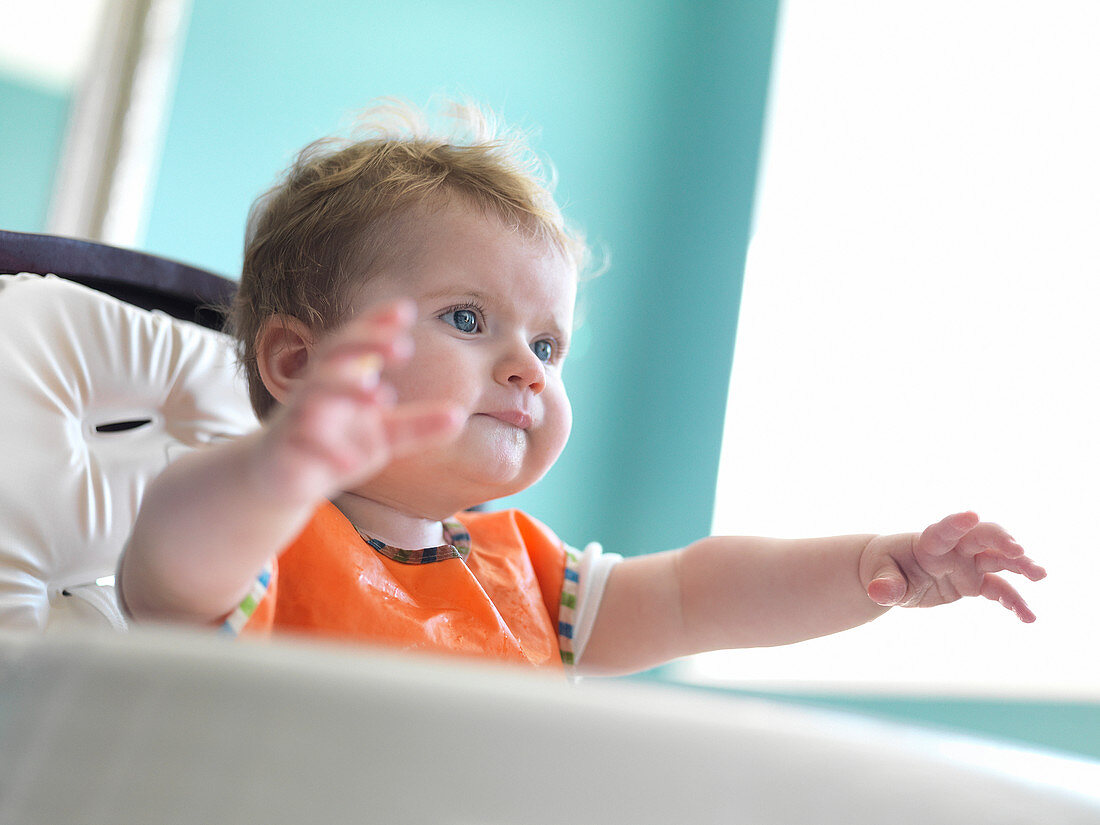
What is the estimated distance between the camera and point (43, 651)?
34 centimetres

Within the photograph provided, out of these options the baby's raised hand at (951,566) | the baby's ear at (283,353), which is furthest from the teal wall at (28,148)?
Answer: the baby's raised hand at (951,566)

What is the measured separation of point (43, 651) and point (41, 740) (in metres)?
0.03

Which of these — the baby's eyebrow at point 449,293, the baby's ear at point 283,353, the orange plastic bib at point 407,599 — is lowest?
A: the orange plastic bib at point 407,599

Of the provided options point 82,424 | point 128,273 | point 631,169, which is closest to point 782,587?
point 82,424

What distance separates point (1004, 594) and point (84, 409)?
783mm

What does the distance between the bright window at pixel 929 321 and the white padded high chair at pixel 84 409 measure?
1.44 metres

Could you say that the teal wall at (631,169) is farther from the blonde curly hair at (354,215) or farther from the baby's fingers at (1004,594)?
the baby's fingers at (1004,594)

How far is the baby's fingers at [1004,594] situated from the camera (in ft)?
2.42

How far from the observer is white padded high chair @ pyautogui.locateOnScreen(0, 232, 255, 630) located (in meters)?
0.78

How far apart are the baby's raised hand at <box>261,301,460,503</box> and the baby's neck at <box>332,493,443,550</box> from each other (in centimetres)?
40

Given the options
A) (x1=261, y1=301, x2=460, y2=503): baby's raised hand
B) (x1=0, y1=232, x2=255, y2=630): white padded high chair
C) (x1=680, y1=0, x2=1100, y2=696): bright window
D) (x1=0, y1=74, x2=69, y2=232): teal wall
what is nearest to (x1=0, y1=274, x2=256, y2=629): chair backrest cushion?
(x1=0, y1=232, x2=255, y2=630): white padded high chair

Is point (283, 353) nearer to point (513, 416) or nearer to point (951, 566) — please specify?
point (513, 416)

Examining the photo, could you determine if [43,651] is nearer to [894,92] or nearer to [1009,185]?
[1009,185]

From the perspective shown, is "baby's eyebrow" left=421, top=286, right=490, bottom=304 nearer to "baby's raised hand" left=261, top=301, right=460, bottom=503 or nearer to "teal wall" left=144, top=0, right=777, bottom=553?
"baby's raised hand" left=261, top=301, right=460, bottom=503
